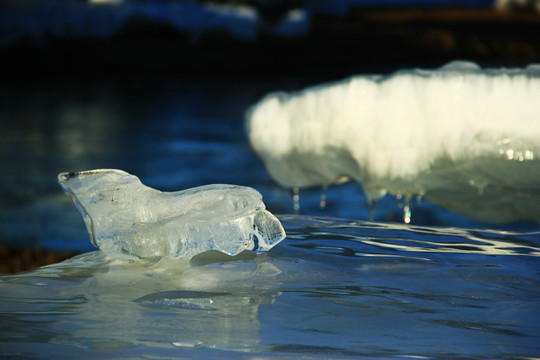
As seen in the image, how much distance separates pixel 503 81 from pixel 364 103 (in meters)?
0.31

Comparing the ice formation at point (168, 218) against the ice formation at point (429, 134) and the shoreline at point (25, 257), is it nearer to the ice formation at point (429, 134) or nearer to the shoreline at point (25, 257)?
the ice formation at point (429, 134)

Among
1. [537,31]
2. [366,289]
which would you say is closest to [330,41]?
[537,31]

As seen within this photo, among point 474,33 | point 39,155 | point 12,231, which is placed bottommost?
point 12,231

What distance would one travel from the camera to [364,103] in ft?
6.09

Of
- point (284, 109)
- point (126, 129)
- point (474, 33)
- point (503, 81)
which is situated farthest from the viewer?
point (474, 33)

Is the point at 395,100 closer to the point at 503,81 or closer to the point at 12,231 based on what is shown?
the point at 503,81

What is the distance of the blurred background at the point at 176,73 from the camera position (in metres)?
5.09

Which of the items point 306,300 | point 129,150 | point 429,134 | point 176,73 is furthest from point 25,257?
point 176,73

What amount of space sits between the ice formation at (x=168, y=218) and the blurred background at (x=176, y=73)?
6.90 ft

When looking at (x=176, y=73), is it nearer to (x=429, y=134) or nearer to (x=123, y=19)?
(x=123, y=19)

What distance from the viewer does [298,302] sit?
1054mm

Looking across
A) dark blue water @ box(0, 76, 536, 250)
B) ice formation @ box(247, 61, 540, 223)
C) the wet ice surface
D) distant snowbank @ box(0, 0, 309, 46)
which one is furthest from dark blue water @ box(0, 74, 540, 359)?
distant snowbank @ box(0, 0, 309, 46)

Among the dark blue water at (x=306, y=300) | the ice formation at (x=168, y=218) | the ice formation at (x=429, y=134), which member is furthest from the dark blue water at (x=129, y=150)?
the ice formation at (x=168, y=218)

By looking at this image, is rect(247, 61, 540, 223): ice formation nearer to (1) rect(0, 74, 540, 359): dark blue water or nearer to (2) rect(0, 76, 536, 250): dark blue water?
(1) rect(0, 74, 540, 359): dark blue water
